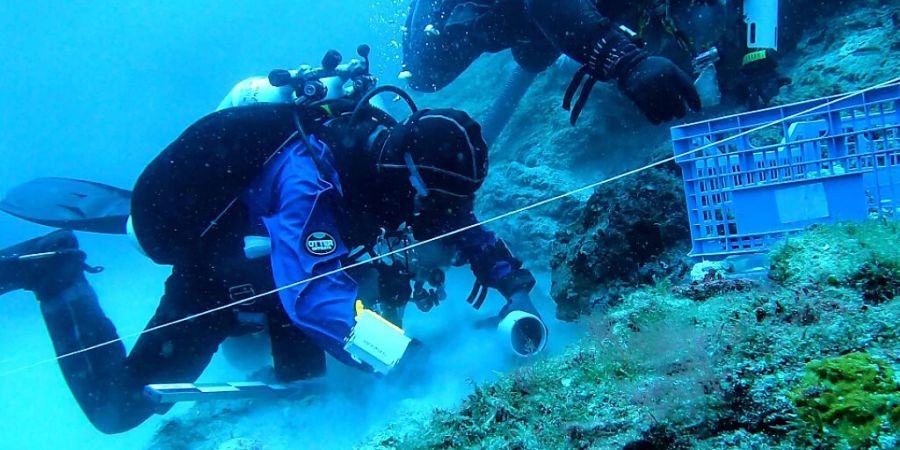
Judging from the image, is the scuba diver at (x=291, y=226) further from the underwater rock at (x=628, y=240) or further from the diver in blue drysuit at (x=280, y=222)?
the underwater rock at (x=628, y=240)

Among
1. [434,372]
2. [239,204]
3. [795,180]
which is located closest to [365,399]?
[434,372]

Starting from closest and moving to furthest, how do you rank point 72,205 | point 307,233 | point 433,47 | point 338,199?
point 307,233 → point 338,199 → point 72,205 → point 433,47

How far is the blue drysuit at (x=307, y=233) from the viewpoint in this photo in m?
2.95

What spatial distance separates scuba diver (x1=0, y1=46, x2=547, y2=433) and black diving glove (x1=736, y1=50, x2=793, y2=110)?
2.53m

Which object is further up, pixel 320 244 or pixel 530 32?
pixel 530 32

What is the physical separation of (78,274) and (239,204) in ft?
8.21

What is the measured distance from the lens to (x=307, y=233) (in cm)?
306

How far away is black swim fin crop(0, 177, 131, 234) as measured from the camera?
17.7ft

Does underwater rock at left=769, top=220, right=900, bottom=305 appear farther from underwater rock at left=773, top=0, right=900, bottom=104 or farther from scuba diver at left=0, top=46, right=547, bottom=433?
underwater rock at left=773, top=0, right=900, bottom=104

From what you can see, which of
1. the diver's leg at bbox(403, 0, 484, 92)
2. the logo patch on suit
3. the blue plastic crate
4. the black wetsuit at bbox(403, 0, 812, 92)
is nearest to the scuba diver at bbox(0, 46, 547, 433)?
the logo patch on suit

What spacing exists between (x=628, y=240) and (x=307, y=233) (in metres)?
2.19

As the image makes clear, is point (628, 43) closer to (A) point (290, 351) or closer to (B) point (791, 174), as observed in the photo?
(B) point (791, 174)

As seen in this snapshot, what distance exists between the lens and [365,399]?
3793mm

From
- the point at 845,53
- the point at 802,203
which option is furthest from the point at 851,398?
the point at 845,53
